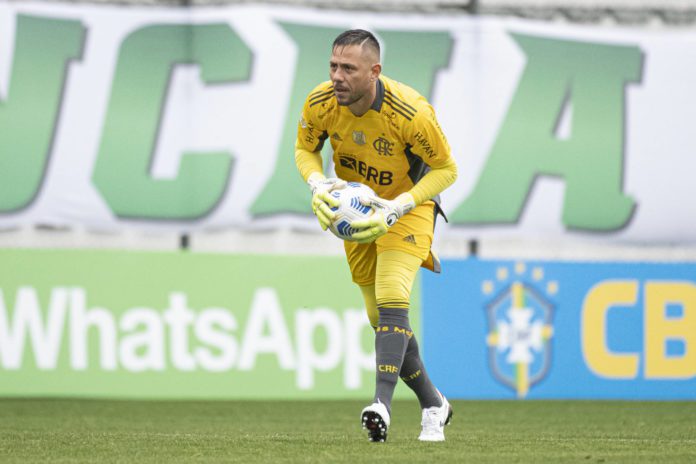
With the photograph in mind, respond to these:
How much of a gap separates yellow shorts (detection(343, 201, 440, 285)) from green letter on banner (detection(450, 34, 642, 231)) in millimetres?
5513

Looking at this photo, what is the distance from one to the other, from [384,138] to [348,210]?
496mm

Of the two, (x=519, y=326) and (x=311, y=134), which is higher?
(x=311, y=134)

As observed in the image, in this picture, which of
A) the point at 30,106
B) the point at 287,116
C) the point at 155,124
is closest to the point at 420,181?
the point at 287,116

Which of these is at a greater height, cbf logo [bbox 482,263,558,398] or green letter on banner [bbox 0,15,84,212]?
green letter on banner [bbox 0,15,84,212]

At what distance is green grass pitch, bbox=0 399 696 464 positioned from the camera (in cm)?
601

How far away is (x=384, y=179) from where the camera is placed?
22.5 feet

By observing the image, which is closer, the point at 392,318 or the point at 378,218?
the point at 378,218

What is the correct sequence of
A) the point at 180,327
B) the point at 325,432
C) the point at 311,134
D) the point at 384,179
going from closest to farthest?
the point at 384,179 < the point at 311,134 < the point at 325,432 < the point at 180,327

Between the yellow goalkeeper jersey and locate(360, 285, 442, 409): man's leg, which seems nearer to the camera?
the yellow goalkeeper jersey

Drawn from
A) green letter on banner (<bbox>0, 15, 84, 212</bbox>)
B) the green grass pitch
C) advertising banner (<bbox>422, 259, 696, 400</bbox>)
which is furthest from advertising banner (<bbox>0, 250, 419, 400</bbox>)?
green letter on banner (<bbox>0, 15, 84, 212</bbox>)

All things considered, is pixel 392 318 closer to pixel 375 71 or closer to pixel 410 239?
pixel 410 239

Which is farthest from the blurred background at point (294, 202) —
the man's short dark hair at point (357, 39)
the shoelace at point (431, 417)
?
the man's short dark hair at point (357, 39)

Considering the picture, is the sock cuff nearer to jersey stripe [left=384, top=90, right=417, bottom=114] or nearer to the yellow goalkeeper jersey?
the yellow goalkeeper jersey

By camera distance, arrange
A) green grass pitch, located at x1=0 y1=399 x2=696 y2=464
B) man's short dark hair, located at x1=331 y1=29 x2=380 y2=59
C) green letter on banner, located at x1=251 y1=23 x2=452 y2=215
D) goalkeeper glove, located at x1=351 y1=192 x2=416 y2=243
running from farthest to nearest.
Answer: green letter on banner, located at x1=251 y1=23 x2=452 y2=215 < man's short dark hair, located at x1=331 y1=29 x2=380 y2=59 < goalkeeper glove, located at x1=351 y1=192 x2=416 y2=243 < green grass pitch, located at x1=0 y1=399 x2=696 y2=464
